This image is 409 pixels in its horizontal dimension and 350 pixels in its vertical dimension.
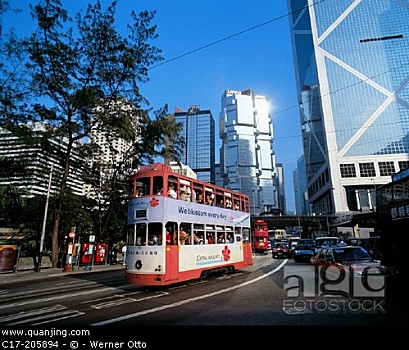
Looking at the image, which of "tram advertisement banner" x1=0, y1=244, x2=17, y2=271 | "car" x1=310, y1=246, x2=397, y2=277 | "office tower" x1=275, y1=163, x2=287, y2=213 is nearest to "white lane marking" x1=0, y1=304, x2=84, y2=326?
"car" x1=310, y1=246, x2=397, y2=277

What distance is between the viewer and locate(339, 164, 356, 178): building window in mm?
71500

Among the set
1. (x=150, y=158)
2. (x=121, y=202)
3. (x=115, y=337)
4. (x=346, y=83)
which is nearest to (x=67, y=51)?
(x=150, y=158)

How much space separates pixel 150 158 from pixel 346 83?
71073mm

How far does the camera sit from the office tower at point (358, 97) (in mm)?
71000

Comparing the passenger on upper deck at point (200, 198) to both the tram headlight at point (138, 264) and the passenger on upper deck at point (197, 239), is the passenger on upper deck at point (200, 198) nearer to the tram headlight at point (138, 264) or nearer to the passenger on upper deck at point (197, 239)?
the passenger on upper deck at point (197, 239)

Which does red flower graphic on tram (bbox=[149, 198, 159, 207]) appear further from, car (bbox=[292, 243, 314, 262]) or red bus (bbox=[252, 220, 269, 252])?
red bus (bbox=[252, 220, 269, 252])

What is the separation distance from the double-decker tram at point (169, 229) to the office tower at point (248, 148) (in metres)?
126

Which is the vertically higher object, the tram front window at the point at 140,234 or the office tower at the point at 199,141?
the office tower at the point at 199,141

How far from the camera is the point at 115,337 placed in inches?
179

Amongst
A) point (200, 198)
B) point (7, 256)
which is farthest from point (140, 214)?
point (7, 256)

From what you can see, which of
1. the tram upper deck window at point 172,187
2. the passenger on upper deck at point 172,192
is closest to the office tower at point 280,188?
the tram upper deck window at point 172,187

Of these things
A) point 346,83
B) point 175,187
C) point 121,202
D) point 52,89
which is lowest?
point 175,187

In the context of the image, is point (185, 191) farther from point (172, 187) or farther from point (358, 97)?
point (358, 97)

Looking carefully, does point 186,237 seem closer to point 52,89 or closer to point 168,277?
point 168,277
